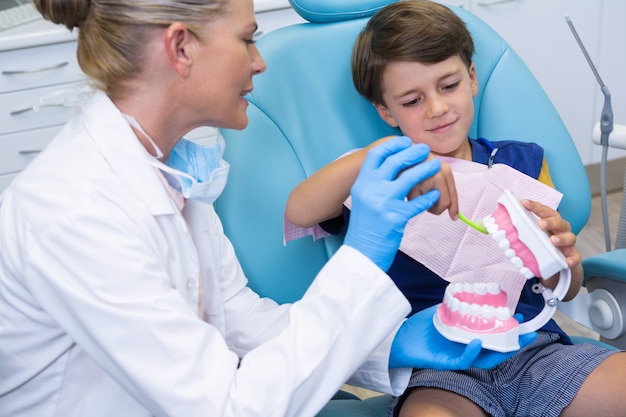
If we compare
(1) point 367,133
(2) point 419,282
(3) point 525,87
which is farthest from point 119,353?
(3) point 525,87

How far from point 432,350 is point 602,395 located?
0.91ft

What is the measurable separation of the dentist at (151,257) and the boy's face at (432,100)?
31cm

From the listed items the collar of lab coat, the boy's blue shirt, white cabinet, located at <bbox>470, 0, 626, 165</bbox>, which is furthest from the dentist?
white cabinet, located at <bbox>470, 0, 626, 165</bbox>

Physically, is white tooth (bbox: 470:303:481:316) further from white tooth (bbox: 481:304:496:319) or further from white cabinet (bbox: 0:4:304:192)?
white cabinet (bbox: 0:4:304:192)

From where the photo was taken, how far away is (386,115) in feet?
4.71

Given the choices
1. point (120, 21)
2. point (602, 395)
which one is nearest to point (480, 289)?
point (602, 395)

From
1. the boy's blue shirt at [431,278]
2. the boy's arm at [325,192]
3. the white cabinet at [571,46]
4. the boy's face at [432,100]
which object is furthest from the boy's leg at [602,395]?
the white cabinet at [571,46]

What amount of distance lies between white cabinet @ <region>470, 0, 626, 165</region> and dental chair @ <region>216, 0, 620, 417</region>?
1335 mm

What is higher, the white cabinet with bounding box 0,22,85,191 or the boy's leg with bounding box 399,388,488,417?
the boy's leg with bounding box 399,388,488,417

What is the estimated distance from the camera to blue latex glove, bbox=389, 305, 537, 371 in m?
1.08

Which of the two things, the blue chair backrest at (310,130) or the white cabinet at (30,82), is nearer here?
the blue chair backrest at (310,130)

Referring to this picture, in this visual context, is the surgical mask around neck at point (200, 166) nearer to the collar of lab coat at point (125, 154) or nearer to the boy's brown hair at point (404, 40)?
the collar of lab coat at point (125, 154)

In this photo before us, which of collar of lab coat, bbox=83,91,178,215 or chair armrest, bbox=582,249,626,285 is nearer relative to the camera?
collar of lab coat, bbox=83,91,178,215

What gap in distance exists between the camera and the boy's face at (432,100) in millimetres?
1359
